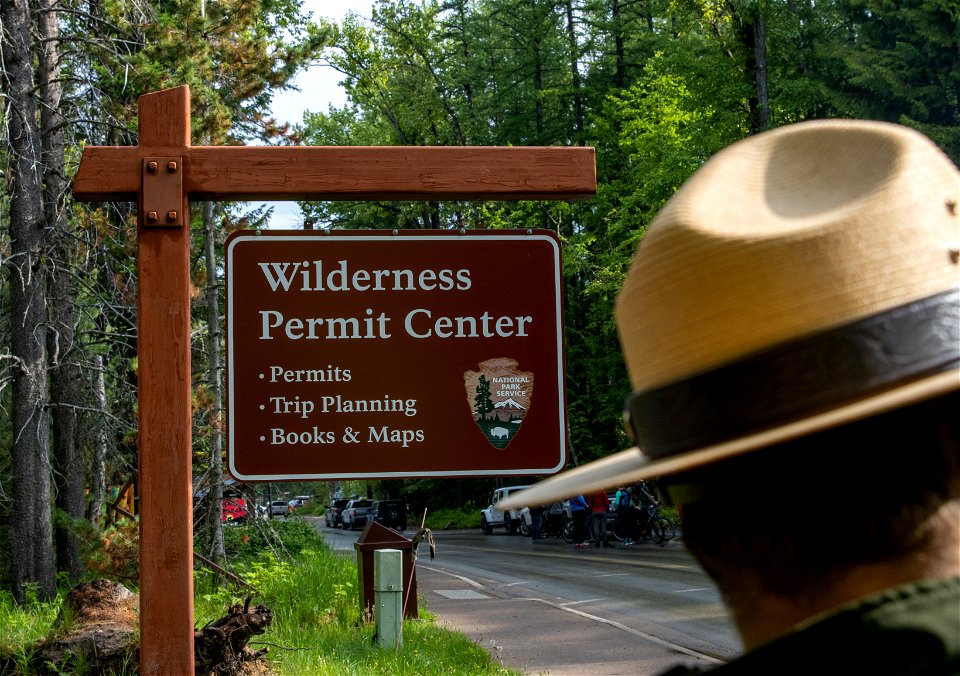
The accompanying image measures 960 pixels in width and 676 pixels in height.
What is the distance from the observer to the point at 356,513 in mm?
49469

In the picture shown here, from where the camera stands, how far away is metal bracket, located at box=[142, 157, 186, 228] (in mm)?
3793

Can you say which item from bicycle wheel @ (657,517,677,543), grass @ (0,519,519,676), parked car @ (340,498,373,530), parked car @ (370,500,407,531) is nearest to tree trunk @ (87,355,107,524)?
grass @ (0,519,519,676)

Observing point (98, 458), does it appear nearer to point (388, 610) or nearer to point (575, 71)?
point (388, 610)

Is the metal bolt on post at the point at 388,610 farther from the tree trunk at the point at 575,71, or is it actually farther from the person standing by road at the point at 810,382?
the tree trunk at the point at 575,71

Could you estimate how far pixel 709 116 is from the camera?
2552 centimetres

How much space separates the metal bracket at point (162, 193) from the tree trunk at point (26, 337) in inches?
368

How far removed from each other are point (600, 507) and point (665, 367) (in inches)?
948

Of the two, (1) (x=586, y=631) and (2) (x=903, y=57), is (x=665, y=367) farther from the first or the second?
(2) (x=903, y=57)

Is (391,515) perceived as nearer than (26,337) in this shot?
No

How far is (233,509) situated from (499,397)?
14.9 metres

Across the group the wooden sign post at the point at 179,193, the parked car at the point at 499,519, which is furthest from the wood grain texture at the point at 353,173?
the parked car at the point at 499,519

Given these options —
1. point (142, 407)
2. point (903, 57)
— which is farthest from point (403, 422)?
point (903, 57)

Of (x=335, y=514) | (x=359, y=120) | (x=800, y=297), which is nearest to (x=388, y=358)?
(x=800, y=297)

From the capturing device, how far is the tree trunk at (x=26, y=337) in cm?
1254
